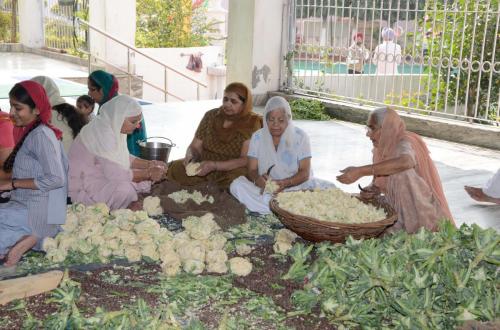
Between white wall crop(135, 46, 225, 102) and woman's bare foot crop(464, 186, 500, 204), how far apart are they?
11476 mm

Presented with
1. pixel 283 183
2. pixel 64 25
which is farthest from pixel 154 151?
pixel 64 25

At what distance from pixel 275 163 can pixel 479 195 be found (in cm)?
203

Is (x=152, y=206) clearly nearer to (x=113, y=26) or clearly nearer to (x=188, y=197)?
(x=188, y=197)

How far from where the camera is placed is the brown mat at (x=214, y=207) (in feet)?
14.5

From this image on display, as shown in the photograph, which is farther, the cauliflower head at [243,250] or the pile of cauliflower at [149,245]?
the cauliflower head at [243,250]

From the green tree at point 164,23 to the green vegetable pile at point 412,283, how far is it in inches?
597

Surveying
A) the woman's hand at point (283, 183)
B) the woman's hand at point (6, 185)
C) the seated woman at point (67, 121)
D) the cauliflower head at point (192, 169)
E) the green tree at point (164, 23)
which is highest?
the green tree at point (164, 23)

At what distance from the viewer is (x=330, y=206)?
A: 3826mm

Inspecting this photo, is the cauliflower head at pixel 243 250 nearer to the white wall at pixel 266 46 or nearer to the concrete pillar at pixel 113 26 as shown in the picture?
the white wall at pixel 266 46

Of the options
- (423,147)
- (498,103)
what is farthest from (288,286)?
(498,103)

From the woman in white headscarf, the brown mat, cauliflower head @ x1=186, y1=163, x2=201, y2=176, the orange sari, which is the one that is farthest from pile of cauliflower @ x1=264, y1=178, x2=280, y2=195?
the woman in white headscarf

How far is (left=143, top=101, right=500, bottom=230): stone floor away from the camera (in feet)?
17.7

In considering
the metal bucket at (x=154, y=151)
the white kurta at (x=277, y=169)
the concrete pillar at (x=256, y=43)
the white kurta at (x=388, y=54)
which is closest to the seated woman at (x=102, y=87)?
the metal bucket at (x=154, y=151)

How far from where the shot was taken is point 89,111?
5.33 meters
